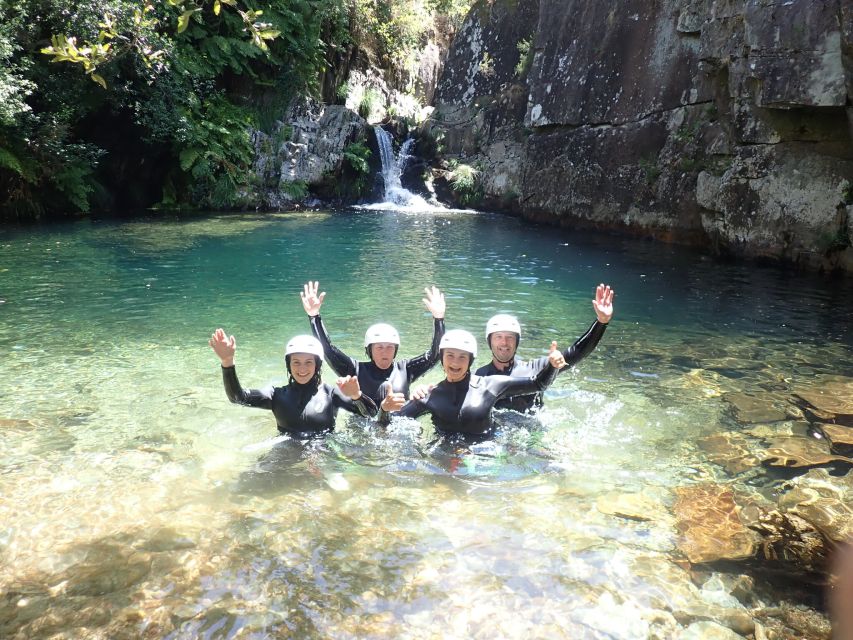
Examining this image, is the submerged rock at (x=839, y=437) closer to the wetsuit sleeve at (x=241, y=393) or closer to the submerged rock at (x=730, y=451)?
the submerged rock at (x=730, y=451)

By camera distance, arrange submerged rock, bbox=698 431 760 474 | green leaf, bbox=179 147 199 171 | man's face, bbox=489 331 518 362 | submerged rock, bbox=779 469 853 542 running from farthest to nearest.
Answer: green leaf, bbox=179 147 199 171 < man's face, bbox=489 331 518 362 < submerged rock, bbox=698 431 760 474 < submerged rock, bbox=779 469 853 542

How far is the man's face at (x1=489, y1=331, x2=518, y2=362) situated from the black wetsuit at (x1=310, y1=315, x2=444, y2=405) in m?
0.57

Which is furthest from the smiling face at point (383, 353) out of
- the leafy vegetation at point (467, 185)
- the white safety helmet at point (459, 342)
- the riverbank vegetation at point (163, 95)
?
the leafy vegetation at point (467, 185)

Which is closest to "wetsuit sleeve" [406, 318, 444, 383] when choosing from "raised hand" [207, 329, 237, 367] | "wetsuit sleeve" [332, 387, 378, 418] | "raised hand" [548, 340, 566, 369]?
"wetsuit sleeve" [332, 387, 378, 418]

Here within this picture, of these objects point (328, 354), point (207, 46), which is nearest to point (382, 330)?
point (328, 354)

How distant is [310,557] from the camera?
13.1 feet

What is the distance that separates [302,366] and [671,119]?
575 inches

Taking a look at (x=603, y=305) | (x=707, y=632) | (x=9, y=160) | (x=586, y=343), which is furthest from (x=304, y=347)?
(x=9, y=160)

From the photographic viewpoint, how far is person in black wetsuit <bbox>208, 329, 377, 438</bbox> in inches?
210

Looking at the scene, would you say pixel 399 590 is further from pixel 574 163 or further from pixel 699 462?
pixel 574 163

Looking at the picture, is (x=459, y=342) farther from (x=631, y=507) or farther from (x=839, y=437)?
(x=839, y=437)

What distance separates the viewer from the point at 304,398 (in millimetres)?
5551

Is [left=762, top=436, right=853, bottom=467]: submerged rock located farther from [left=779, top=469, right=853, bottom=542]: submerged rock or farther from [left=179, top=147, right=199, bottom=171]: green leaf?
[left=179, top=147, right=199, bottom=171]: green leaf

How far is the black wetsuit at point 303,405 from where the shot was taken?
542 centimetres
